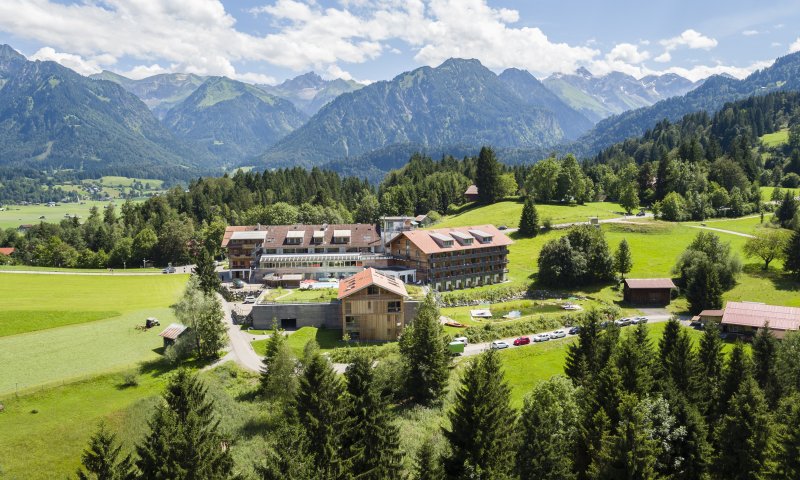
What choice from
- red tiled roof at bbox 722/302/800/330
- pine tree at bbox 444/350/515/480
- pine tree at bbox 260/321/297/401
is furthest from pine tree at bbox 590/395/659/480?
red tiled roof at bbox 722/302/800/330

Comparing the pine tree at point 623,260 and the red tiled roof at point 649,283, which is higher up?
the pine tree at point 623,260

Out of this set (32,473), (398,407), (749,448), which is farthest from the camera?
(398,407)

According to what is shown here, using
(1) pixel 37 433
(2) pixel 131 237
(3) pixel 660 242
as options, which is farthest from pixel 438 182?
(1) pixel 37 433

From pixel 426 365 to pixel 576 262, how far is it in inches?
2071

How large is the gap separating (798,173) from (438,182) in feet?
379

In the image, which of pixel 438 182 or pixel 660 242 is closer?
pixel 660 242

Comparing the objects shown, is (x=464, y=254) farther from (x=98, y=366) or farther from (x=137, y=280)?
(x=137, y=280)

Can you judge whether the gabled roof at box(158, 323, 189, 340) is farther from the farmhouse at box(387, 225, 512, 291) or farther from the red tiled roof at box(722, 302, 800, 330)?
the red tiled roof at box(722, 302, 800, 330)

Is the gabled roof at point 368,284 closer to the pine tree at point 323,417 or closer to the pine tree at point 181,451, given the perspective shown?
the pine tree at point 323,417

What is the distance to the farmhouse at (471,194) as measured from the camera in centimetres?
16609

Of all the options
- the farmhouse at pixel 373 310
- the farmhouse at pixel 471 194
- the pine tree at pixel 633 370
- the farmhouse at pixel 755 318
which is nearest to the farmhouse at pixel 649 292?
the farmhouse at pixel 755 318

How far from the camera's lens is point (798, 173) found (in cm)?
16588

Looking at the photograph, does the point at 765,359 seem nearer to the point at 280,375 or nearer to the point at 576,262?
the point at 280,375

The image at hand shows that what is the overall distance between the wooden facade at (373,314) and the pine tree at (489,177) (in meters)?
94.2
